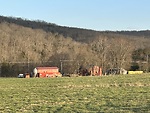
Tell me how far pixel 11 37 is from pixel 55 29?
101 ft

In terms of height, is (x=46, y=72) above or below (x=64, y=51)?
below

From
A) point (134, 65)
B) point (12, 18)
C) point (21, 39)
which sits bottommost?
point (134, 65)

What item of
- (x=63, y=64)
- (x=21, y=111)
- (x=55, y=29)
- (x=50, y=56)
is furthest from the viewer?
(x=55, y=29)

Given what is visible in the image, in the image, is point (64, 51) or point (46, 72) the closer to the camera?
point (46, 72)

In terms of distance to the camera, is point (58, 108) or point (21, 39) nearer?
point (58, 108)

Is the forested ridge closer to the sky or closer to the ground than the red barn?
closer to the sky

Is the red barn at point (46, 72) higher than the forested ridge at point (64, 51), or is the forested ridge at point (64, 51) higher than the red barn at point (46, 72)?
the forested ridge at point (64, 51)

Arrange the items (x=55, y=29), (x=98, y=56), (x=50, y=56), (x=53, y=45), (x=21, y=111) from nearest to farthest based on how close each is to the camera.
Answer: (x=21, y=111) → (x=98, y=56) → (x=50, y=56) → (x=53, y=45) → (x=55, y=29)

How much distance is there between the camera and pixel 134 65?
277 feet

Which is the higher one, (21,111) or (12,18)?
(12,18)

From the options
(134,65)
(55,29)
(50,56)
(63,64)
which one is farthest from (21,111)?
(55,29)

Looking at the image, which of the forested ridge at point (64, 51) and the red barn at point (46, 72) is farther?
the forested ridge at point (64, 51)

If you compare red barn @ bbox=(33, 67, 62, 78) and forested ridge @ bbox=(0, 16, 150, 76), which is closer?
red barn @ bbox=(33, 67, 62, 78)

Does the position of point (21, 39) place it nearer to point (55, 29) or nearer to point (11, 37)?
point (11, 37)
